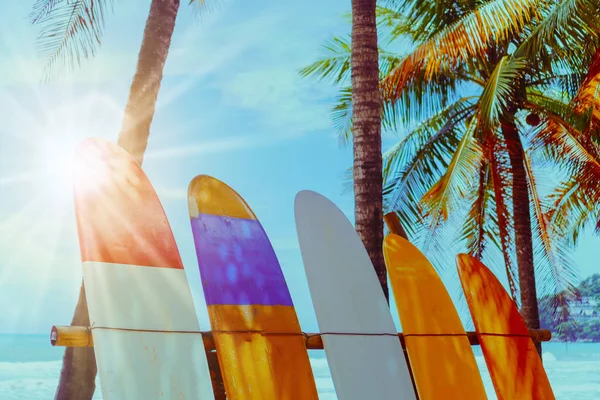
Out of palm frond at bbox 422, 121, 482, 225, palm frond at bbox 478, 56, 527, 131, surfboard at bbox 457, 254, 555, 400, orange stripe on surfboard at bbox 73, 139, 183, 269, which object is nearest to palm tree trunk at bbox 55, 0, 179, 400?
orange stripe on surfboard at bbox 73, 139, 183, 269

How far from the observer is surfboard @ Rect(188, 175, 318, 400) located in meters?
2.57

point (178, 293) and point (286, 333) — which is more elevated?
point (178, 293)

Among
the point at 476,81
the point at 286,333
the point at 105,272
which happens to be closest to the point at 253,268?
the point at 286,333

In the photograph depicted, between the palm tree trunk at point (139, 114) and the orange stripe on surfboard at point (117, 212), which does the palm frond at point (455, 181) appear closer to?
the palm tree trunk at point (139, 114)

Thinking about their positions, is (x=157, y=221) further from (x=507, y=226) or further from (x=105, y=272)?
(x=507, y=226)

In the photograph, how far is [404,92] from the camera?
9438 mm

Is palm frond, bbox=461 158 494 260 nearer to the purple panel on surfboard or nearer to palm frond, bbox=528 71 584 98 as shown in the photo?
palm frond, bbox=528 71 584 98

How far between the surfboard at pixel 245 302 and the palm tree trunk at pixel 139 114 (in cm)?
139

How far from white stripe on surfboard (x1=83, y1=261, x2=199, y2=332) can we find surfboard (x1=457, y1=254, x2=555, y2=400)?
1.78 meters

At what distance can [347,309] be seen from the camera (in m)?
3.05

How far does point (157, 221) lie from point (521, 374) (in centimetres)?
221

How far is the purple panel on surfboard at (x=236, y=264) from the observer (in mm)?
2682

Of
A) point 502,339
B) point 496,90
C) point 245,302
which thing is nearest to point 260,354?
point 245,302

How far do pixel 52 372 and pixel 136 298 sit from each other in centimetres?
2454
